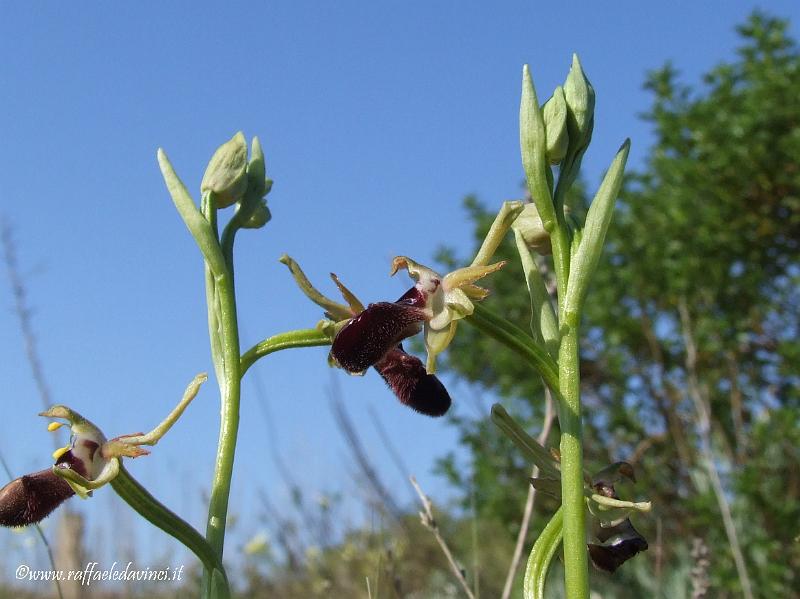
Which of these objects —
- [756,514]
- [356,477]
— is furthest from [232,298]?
[756,514]

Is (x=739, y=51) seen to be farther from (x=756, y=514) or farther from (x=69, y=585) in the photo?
(x=69, y=585)

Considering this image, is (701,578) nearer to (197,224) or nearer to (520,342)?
(520,342)

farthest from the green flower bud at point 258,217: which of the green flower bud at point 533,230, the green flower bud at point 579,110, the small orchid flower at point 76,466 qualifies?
the green flower bud at point 579,110

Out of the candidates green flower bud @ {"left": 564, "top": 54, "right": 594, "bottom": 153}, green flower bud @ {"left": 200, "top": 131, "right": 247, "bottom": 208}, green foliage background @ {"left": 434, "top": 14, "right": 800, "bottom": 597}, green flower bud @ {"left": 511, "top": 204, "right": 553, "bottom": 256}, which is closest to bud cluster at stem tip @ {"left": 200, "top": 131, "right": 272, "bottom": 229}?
green flower bud @ {"left": 200, "top": 131, "right": 247, "bottom": 208}

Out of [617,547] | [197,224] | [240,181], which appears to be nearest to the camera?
[617,547]

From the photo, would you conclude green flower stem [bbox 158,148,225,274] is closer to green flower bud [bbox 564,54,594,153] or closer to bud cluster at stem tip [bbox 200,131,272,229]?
bud cluster at stem tip [bbox 200,131,272,229]

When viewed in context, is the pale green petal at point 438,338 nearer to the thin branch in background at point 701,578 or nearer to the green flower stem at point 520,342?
the green flower stem at point 520,342

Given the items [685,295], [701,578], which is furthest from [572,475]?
[685,295]
